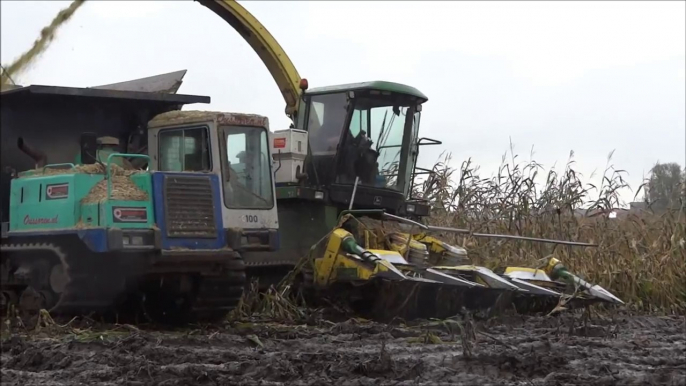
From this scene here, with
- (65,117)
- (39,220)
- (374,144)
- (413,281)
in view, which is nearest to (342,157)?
(374,144)

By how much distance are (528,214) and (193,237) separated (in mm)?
4802

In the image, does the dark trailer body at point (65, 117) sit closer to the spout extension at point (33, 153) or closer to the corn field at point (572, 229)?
the spout extension at point (33, 153)

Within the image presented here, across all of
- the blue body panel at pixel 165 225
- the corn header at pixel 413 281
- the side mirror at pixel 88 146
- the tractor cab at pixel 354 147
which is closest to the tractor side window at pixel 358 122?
the tractor cab at pixel 354 147

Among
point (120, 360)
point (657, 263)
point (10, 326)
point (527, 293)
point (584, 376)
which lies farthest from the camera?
point (657, 263)

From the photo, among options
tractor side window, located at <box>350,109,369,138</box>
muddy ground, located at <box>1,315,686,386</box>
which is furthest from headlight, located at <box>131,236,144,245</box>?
tractor side window, located at <box>350,109,369,138</box>

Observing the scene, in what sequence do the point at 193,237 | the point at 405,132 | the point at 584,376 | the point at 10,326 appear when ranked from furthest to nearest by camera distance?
1. the point at 405,132
2. the point at 193,237
3. the point at 10,326
4. the point at 584,376

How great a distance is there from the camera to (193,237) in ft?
27.2

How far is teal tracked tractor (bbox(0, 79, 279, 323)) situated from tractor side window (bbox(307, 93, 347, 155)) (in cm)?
168

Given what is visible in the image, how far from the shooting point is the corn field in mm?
10133

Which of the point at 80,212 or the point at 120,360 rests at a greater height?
the point at 80,212

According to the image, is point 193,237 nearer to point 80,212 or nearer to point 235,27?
point 80,212

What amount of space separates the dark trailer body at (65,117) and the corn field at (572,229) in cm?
384

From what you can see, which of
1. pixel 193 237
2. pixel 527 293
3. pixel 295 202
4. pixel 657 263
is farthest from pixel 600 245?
pixel 193 237

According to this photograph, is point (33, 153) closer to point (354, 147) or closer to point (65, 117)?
point (65, 117)
